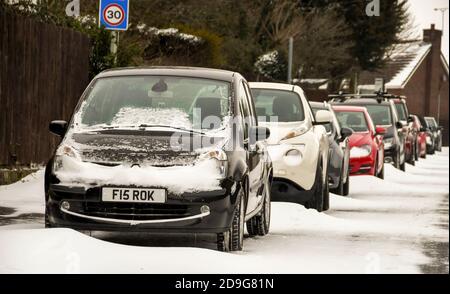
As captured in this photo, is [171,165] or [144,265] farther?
[171,165]

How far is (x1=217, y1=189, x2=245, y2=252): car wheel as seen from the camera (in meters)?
10.8

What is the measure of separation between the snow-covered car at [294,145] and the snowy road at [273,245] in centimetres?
28

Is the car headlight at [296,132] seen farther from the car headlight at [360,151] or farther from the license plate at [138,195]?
the car headlight at [360,151]

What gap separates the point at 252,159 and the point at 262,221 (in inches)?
52.6

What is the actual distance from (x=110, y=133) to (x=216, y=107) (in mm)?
1063

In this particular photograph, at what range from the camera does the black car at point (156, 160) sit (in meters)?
10.5

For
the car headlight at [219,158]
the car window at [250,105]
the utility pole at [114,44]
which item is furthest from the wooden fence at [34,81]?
the car headlight at [219,158]

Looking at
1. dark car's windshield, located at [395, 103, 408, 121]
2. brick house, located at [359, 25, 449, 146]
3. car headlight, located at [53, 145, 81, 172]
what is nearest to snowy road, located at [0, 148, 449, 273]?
car headlight, located at [53, 145, 81, 172]

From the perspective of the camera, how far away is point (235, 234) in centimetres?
1096

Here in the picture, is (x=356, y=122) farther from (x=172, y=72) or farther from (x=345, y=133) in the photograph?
(x=172, y=72)

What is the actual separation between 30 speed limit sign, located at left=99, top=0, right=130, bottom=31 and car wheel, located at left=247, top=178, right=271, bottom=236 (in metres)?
7.33

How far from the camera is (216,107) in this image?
38.0 feet
